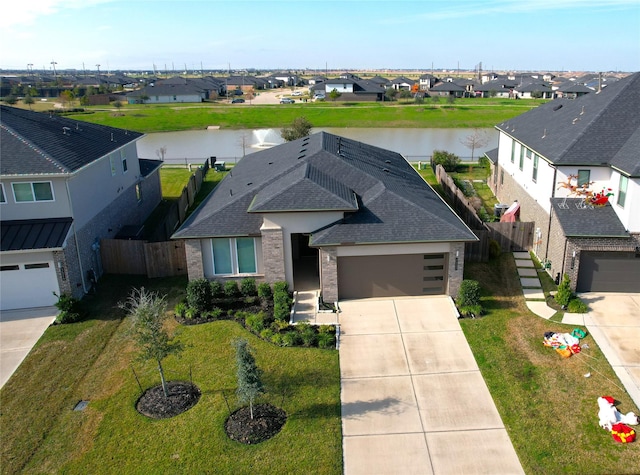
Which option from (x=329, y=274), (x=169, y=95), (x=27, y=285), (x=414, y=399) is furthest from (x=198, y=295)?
(x=169, y=95)

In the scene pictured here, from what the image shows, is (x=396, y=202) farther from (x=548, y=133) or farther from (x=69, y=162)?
(x=69, y=162)

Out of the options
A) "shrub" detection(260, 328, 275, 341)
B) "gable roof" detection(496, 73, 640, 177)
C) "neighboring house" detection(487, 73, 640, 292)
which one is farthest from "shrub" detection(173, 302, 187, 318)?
"gable roof" detection(496, 73, 640, 177)

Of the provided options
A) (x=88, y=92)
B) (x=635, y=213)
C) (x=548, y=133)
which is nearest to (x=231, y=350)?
(x=635, y=213)

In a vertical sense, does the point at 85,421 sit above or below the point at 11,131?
below

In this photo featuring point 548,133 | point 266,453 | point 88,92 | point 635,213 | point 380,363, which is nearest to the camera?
point 266,453

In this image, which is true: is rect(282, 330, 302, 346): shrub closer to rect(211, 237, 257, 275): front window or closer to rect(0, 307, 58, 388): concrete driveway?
rect(211, 237, 257, 275): front window

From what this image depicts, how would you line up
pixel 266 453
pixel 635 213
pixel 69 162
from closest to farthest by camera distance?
pixel 266 453 < pixel 635 213 < pixel 69 162
